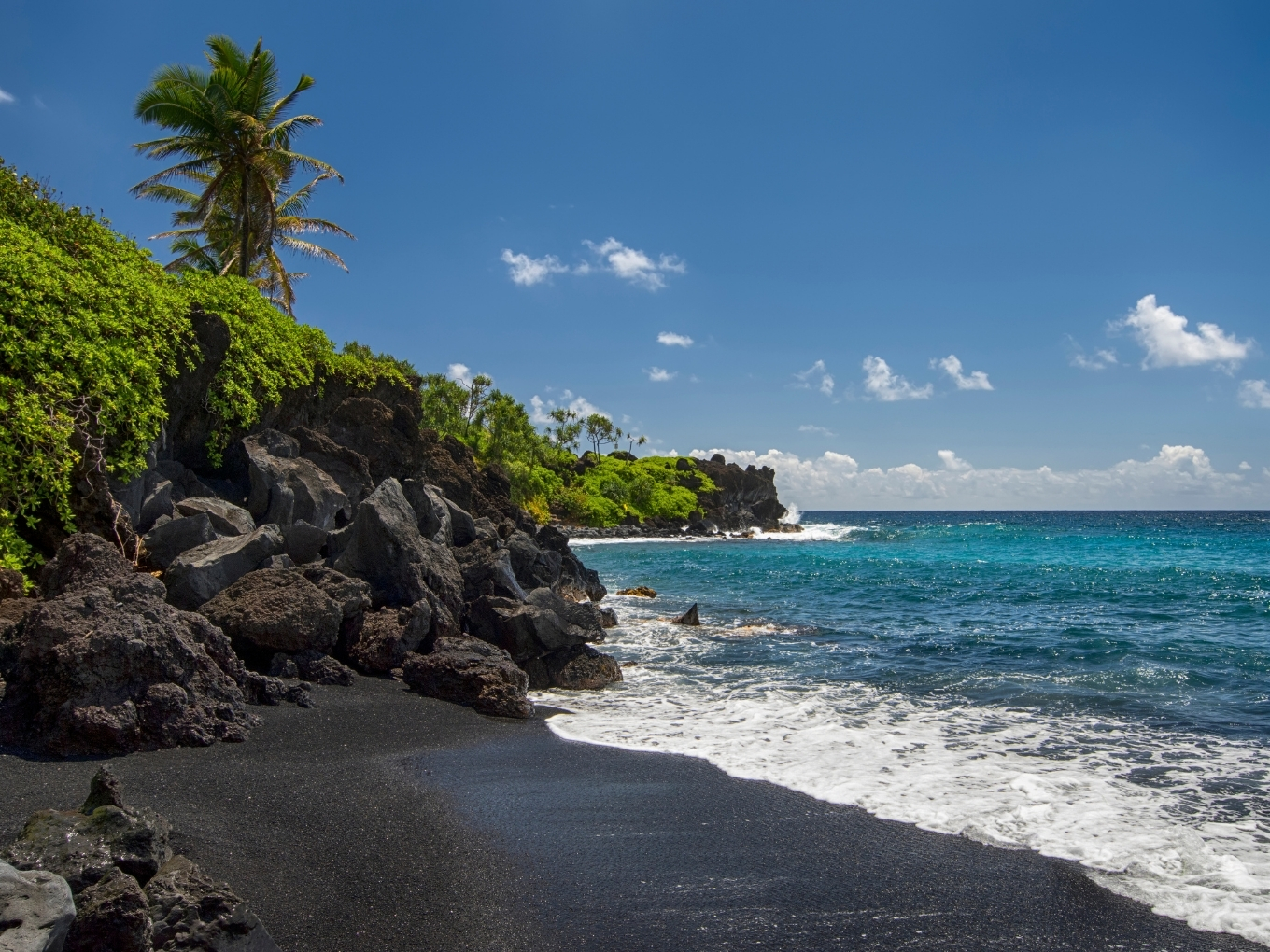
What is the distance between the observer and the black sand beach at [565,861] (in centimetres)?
432

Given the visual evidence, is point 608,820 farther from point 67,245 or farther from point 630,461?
point 630,461

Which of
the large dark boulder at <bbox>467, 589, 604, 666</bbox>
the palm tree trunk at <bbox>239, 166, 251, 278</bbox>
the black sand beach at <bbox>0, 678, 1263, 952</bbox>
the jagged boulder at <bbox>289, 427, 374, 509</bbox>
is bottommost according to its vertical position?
the black sand beach at <bbox>0, 678, 1263, 952</bbox>

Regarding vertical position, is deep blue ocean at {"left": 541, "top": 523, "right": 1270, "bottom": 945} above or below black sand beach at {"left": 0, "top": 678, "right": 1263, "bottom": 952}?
below

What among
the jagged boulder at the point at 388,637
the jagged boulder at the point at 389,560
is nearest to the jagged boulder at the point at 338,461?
the jagged boulder at the point at 389,560

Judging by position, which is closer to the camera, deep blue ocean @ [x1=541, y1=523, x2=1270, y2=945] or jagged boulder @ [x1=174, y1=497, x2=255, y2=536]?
deep blue ocean @ [x1=541, y1=523, x2=1270, y2=945]

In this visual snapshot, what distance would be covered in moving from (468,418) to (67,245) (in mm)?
66147

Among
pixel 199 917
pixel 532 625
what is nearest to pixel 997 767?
pixel 532 625

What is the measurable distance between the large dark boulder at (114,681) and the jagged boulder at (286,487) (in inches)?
251

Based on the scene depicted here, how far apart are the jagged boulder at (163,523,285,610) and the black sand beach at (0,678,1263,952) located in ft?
10.8

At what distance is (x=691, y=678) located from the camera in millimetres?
12375

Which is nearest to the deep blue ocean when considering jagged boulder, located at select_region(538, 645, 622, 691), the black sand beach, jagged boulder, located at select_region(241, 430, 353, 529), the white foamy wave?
the white foamy wave

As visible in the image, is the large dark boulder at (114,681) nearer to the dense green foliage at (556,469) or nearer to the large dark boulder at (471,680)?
the large dark boulder at (471,680)

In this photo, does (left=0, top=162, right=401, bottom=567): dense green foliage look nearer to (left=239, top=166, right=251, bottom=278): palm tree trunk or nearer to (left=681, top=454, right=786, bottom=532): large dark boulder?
(left=239, top=166, right=251, bottom=278): palm tree trunk

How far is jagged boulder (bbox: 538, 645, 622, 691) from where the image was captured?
37.6 ft
